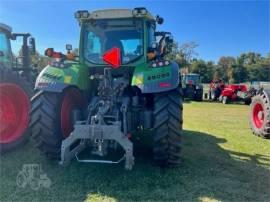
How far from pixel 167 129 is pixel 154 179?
65 cm

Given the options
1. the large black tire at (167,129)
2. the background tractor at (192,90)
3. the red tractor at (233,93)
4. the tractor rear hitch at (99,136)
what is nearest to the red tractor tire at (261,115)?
the large black tire at (167,129)

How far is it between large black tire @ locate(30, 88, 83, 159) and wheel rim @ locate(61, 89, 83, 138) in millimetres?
52

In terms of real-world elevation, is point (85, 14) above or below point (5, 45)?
above

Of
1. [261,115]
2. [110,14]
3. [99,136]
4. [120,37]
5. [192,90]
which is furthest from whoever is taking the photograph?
[192,90]

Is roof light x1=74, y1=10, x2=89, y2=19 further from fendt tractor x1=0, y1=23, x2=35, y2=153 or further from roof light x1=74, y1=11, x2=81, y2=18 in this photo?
fendt tractor x1=0, y1=23, x2=35, y2=153

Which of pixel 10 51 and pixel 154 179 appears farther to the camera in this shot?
pixel 10 51

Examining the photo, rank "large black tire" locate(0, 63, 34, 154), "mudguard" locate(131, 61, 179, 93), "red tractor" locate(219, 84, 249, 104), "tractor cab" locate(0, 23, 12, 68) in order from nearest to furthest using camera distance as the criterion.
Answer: "mudguard" locate(131, 61, 179, 93) < "large black tire" locate(0, 63, 34, 154) < "tractor cab" locate(0, 23, 12, 68) < "red tractor" locate(219, 84, 249, 104)

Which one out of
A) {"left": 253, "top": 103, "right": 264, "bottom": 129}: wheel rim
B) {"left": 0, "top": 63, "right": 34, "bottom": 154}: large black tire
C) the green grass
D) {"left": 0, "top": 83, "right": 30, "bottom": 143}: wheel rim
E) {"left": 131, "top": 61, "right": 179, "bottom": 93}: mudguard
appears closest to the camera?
the green grass

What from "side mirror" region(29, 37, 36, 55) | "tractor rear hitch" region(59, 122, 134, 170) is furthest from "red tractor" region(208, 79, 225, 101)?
"tractor rear hitch" region(59, 122, 134, 170)

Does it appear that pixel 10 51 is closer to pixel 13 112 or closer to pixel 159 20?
pixel 13 112

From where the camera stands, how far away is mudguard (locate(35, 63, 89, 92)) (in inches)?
160

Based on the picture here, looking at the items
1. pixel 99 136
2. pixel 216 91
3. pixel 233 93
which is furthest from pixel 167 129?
A: pixel 216 91

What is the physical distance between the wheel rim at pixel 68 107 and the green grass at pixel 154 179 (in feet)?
1.70

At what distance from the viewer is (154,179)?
3699 mm
